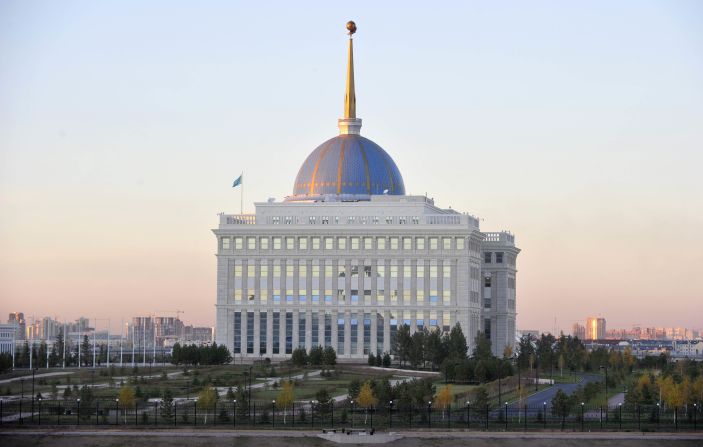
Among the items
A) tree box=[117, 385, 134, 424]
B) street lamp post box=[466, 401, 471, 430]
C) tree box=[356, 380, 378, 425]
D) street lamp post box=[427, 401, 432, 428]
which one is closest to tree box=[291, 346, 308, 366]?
tree box=[356, 380, 378, 425]

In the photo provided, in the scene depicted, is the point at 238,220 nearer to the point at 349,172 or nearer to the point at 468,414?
the point at 349,172

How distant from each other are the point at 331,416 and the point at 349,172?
286 feet

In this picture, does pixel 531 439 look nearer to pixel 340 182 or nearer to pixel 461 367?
pixel 461 367

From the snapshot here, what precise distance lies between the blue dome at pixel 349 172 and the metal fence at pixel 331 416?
78.4 metres

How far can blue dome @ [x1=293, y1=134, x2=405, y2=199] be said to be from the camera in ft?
631

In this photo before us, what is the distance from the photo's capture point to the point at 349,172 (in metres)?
193

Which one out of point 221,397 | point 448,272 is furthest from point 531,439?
point 448,272

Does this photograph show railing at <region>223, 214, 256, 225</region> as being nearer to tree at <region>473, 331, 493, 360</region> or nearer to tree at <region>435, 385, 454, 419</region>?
tree at <region>473, 331, 493, 360</region>

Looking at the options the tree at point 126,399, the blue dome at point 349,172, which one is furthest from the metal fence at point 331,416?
→ the blue dome at point 349,172

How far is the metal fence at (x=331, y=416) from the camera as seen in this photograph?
10594 centimetres

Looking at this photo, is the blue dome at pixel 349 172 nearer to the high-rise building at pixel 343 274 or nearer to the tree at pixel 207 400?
the high-rise building at pixel 343 274

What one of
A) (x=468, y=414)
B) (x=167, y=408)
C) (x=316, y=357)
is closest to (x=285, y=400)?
(x=167, y=408)

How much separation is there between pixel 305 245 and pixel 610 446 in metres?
88.8

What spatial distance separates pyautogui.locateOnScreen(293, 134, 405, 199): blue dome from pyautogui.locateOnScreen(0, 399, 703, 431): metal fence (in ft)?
257
